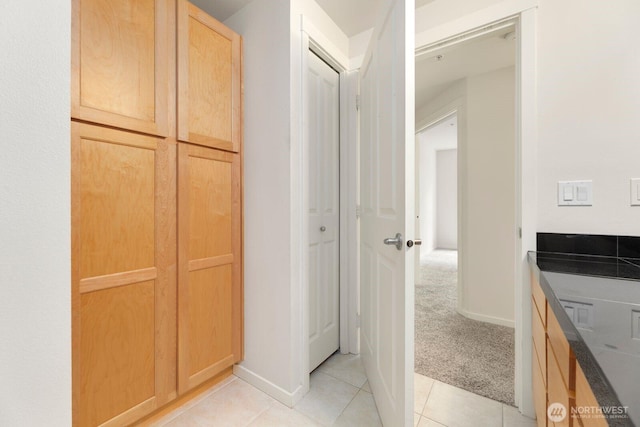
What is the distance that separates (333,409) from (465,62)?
9.22 ft

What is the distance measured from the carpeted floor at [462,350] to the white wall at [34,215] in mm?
1824

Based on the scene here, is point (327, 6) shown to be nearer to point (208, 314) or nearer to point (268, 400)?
point (208, 314)

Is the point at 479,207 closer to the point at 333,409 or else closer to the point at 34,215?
the point at 333,409

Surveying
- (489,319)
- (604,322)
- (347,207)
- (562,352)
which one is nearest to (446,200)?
(489,319)

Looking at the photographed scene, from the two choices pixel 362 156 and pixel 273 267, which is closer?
pixel 273 267

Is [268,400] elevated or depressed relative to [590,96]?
depressed

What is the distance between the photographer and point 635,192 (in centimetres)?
115

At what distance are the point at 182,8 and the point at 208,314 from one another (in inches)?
63.7

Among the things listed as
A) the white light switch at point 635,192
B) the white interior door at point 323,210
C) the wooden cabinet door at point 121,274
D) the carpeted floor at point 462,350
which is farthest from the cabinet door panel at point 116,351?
the white light switch at point 635,192

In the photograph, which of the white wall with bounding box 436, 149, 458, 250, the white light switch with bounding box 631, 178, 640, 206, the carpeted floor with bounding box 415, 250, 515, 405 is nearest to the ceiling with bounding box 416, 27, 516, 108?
the white light switch with bounding box 631, 178, 640, 206

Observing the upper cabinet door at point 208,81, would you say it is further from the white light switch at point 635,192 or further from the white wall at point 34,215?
the white light switch at point 635,192

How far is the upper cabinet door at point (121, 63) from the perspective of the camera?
1037 millimetres

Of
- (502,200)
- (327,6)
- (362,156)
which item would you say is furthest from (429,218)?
(327,6)

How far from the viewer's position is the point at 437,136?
17.7 ft
